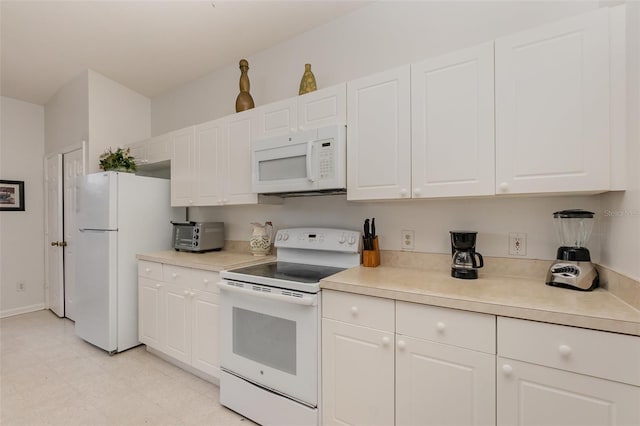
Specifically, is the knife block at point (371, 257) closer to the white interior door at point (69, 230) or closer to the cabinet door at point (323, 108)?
the cabinet door at point (323, 108)

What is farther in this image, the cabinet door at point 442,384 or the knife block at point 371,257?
the knife block at point 371,257

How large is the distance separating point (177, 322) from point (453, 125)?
95.5 inches

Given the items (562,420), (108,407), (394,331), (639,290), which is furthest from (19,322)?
(639,290)

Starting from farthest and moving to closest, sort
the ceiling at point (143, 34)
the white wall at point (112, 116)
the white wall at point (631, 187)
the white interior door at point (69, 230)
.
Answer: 1. the white interior door at point (69, 230)
2. the white wall at point (112, 116)
3. the ceiling at point (143, 34)
4. the white wall at point (631, 187)

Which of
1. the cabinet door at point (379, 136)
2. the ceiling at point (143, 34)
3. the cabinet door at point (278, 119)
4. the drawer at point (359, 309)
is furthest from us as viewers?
the ceiling at point (143, 34)

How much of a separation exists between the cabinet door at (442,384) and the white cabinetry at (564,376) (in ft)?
0.17

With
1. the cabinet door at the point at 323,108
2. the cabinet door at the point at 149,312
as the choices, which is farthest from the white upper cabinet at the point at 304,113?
the cabinet door at the point at 149,312

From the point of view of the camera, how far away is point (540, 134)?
137 centimetres

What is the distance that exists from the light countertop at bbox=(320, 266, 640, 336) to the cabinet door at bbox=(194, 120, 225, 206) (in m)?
1.47

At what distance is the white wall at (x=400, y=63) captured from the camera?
1653mm

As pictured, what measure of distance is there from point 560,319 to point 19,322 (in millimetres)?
5237

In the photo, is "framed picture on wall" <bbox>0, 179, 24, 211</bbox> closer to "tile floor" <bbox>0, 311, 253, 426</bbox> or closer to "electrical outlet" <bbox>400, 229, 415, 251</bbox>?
"tile floor" <bbox>0, 311, 253, 426</bbox>

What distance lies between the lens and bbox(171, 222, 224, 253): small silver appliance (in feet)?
8.99

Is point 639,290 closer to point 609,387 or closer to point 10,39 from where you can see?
point 609,387
